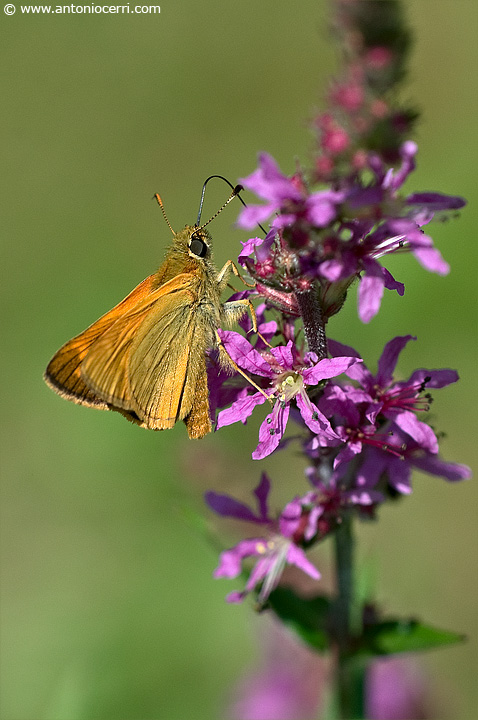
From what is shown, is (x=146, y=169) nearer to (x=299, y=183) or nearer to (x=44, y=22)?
(x=44, y=22)

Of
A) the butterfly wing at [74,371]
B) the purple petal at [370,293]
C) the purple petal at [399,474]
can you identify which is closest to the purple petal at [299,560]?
the purple petal at [399,474]

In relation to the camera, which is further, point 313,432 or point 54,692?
point 54,692

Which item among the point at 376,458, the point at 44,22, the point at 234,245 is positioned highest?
the point at 44,22

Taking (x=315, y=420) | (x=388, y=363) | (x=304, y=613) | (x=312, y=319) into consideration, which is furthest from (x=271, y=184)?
(x=304, y=613)

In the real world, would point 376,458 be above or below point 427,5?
below

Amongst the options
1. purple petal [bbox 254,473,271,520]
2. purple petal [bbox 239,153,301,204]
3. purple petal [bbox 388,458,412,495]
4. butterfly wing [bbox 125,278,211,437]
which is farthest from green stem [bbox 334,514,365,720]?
purple petal [bbox 239,153,301,204]

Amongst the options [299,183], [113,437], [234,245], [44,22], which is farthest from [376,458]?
[44,22]

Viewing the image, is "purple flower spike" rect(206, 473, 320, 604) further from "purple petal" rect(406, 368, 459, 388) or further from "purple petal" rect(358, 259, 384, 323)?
"purple petal" rect(358, 259, 384, 323)
